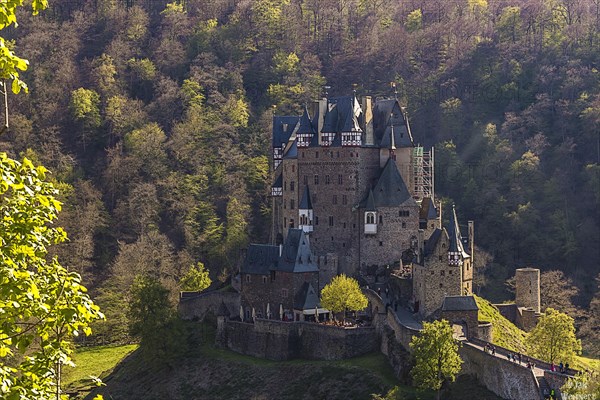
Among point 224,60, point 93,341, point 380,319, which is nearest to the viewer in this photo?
point 380,319

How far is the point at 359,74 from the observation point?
Answer: 4532 inches

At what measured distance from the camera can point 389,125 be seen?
64.6m

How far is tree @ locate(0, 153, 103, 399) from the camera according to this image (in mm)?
13805

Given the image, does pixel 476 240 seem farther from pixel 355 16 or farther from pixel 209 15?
pixel 209 15

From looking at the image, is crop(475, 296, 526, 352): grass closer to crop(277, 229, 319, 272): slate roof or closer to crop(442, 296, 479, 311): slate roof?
crop(442, 296, 479, 311): slate roof

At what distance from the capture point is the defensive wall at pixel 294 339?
55.7 metres

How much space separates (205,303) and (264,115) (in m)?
42.1

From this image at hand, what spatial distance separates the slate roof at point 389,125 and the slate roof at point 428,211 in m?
4.42

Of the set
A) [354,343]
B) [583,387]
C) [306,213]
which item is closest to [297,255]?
[306,213]

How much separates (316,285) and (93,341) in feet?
80.9

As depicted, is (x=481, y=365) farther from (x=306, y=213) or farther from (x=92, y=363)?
(x=92, y=363)

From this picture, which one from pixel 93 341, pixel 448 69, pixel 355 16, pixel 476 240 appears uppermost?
pixel 355 16

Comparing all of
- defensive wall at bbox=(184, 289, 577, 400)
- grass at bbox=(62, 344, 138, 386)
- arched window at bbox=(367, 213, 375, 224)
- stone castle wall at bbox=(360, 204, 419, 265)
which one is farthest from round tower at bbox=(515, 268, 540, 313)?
grass at bbox=(62, 344, 138, 386)

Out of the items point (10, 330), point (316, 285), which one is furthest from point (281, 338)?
point (10, 330)
